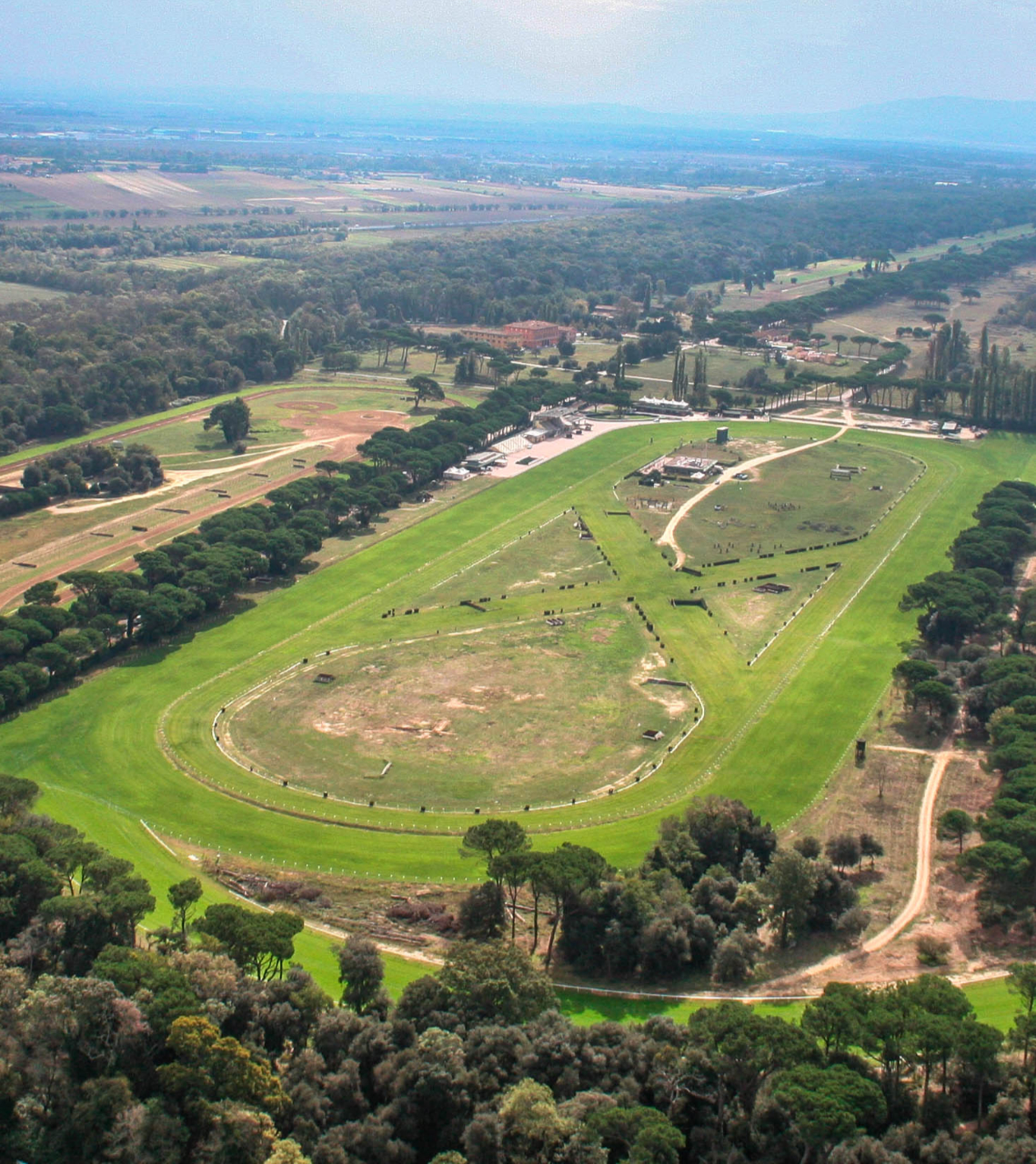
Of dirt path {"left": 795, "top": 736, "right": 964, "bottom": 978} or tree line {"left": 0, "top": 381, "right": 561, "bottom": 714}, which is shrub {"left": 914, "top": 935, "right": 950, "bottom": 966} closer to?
dirt path {"left": 795, "top": 736, "right": 964, "bottom": 978}

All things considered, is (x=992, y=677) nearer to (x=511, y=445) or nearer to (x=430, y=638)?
(x=430, y=638)

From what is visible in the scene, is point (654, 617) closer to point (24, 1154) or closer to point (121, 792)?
point (121, 792)

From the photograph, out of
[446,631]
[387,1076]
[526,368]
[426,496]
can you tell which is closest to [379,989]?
[387,1076]

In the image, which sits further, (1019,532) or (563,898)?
(1019,532)

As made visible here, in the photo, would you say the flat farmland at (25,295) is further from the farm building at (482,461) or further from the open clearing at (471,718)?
the open clearing at (471,718)

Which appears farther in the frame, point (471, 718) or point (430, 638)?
point (430, 638)

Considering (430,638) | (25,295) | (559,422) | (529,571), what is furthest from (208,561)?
(25,295)

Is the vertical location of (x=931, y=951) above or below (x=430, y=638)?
below

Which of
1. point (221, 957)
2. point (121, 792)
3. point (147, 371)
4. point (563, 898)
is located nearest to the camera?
point (221, 957)
